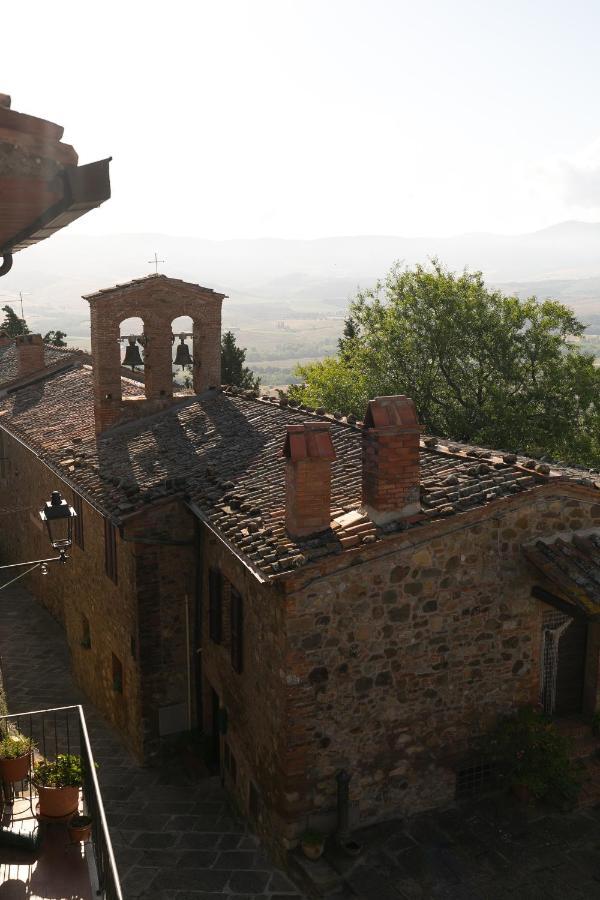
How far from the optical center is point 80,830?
7559 mm

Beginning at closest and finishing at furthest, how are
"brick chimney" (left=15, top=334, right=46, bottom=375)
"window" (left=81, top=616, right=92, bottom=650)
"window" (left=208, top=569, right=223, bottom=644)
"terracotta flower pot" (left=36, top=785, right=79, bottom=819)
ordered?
1. "terracotta flower pot" (left=36, top=785, right=79, bottom=819)
2. "window" (left=208, top=569, right=223, bottom=644)
3. "window" (left=81, top=616, right=92, bottom=650)
4. "brick chimney" (left=15, top=334, right=46, bottom=375)

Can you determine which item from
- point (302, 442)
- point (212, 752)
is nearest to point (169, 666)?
point (212, 752)

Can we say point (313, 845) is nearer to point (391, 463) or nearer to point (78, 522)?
point (391, 463)

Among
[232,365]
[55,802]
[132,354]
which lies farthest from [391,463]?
[232,365]

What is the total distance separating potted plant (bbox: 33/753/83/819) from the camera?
7949 mm

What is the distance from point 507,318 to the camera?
25812 millimetres

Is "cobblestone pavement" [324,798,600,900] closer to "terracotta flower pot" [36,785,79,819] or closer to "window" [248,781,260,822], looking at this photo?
"window" [248,781,260,822]

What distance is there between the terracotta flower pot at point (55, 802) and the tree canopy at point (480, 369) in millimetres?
18700

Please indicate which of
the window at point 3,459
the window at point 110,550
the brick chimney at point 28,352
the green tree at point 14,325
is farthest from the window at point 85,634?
the green tree at point 14,325

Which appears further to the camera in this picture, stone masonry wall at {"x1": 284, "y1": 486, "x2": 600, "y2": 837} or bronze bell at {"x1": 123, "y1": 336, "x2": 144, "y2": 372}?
bronze bell at {"x1": 123, "y1": 336, "x2": 144, "y2": 372}

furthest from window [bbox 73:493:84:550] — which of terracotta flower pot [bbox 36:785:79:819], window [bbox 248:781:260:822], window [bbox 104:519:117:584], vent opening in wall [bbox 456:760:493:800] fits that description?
vent opening in wall [bbox 456:760:493:800]

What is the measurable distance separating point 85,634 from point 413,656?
8.40m

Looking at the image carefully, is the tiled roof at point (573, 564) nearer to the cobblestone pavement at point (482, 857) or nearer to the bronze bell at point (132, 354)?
the cobblestone pavement at point (482, 857)

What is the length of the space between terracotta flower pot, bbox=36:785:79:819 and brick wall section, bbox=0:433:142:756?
4449 millimetres
